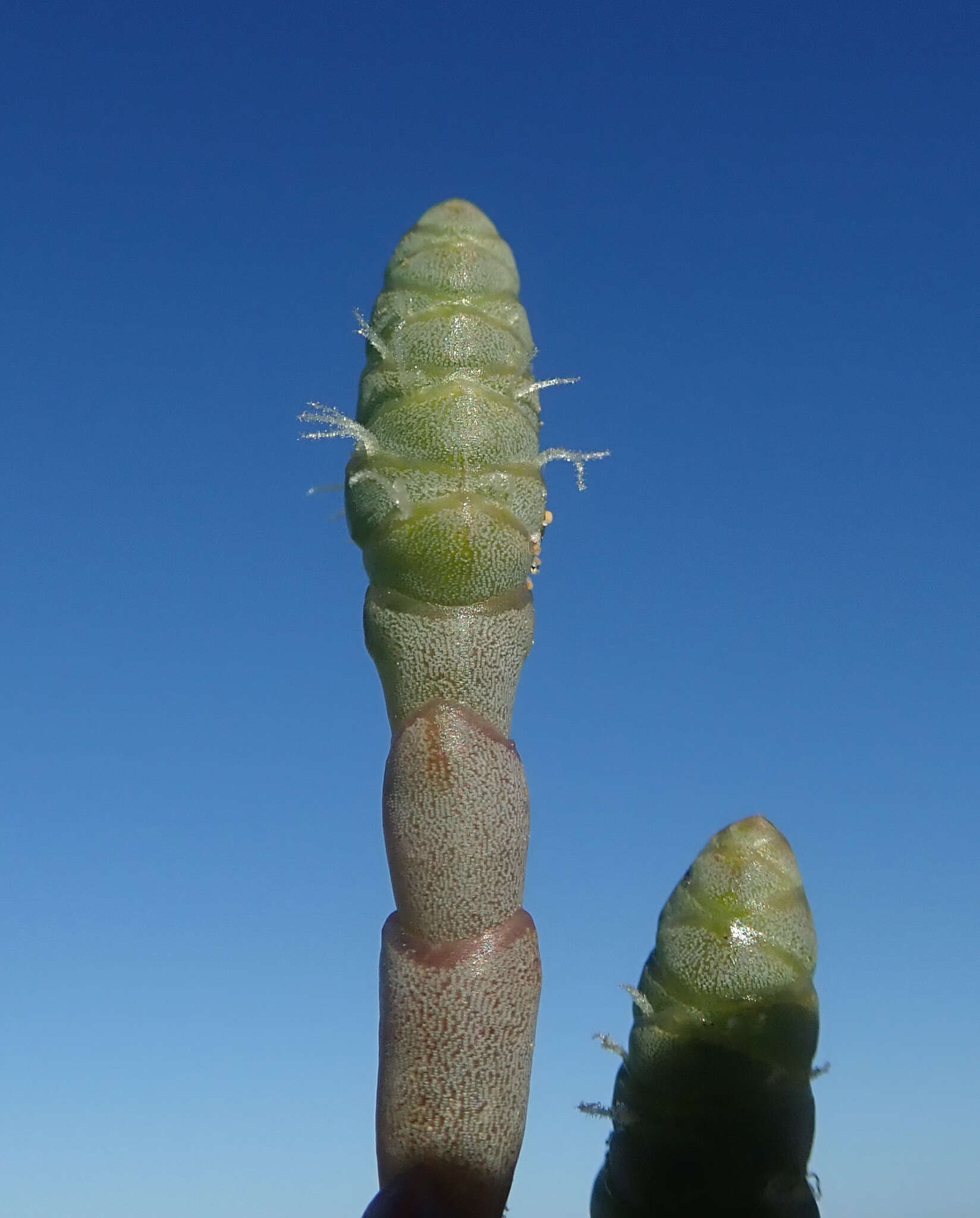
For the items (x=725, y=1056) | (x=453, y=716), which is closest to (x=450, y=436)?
(x=453, y=716)

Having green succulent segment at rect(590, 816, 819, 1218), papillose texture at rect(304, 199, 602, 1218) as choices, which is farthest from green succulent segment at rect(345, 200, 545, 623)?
green succulent segment at rect(590, 816, 819, 1218)

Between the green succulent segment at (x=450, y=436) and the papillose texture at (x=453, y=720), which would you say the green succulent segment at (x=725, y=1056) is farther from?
the green succulent segment at (x=450, y=436)

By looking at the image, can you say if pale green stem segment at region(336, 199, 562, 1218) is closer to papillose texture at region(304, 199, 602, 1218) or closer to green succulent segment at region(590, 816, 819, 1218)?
papillose texture at region(304, 199, 602, 1218)

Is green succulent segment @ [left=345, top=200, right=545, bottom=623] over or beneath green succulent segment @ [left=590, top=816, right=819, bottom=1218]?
over

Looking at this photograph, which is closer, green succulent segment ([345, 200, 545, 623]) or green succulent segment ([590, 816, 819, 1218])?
green succulent segment ([345, 200, 545, 623])

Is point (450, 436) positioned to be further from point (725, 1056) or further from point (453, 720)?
point (725, 1056)

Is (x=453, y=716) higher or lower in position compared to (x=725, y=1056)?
higher

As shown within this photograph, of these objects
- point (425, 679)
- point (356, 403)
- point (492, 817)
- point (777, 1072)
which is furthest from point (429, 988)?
point (356, 403)
